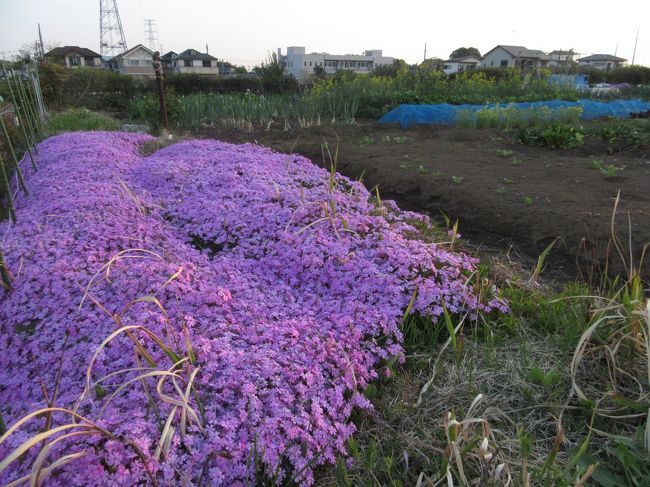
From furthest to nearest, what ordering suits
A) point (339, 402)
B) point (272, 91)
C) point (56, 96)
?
1. point (272, 91)
2. point (56, 96)
3. point (339, 402)

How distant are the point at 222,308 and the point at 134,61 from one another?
77.8m

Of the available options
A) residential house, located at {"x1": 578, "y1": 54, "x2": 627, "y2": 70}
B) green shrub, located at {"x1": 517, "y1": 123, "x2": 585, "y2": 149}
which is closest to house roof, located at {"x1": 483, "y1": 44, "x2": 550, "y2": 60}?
residential house, located at {"x1": 578, "y1": 54, "x2": 627, "y2": 70}

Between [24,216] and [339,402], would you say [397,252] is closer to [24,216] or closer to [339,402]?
[339,402]

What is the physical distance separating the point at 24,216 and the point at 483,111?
29.6 feet

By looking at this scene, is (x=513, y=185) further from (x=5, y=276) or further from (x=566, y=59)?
(x=566, y=59)

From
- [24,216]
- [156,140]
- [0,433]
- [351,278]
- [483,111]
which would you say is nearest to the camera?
[0,433]

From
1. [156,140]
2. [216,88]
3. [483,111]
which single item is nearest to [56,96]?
[216,88]

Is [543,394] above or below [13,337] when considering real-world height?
below

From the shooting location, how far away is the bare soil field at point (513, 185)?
3.93 meters

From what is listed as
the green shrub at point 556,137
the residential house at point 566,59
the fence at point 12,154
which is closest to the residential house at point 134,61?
the residential house at point 566,59

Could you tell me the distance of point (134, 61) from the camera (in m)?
68.9

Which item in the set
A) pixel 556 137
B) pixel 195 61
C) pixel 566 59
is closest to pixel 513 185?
pixel 556 137

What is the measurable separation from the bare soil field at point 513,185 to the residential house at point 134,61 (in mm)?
59612

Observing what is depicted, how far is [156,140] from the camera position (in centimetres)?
759
